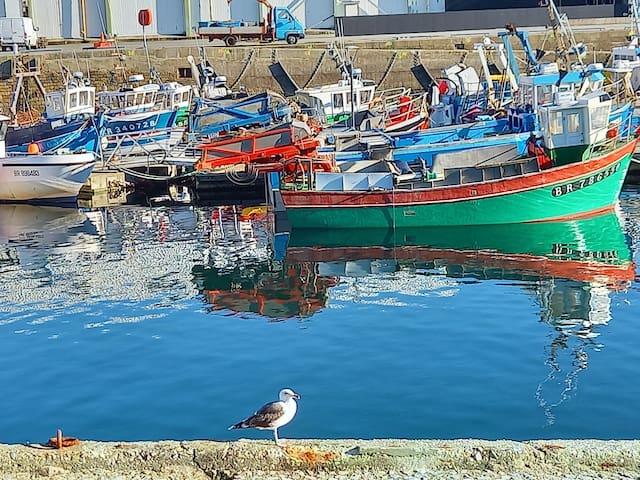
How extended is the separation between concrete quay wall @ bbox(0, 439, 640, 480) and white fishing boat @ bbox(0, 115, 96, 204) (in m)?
18.0

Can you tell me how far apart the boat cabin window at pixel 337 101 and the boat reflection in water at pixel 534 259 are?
12004mm

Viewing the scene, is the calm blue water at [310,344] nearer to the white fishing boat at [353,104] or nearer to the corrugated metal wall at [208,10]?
the white fishing boat at [353,104]

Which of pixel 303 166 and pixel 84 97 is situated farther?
pixel 84 97

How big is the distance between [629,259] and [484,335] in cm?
553

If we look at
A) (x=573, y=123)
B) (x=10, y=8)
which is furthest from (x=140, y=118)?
(x=10, y=8)

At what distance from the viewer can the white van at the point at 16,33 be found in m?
39.9

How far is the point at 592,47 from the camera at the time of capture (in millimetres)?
36188

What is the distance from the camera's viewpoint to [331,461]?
7.31 metres

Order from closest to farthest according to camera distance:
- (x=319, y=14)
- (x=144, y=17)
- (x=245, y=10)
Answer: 1. (x=144, y=17)
2. (x=245, y=10)
3. (x=319, y=14)

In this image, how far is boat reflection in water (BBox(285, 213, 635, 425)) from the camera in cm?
1355

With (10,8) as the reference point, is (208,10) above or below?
below

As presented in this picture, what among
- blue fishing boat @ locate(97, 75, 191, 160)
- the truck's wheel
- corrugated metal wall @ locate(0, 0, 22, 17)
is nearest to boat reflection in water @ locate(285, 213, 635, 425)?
blue fishing boat @ locate(97, 75, 191, 160)

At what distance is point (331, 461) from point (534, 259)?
10.9m

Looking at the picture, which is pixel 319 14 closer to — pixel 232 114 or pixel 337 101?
pixel 337 101
